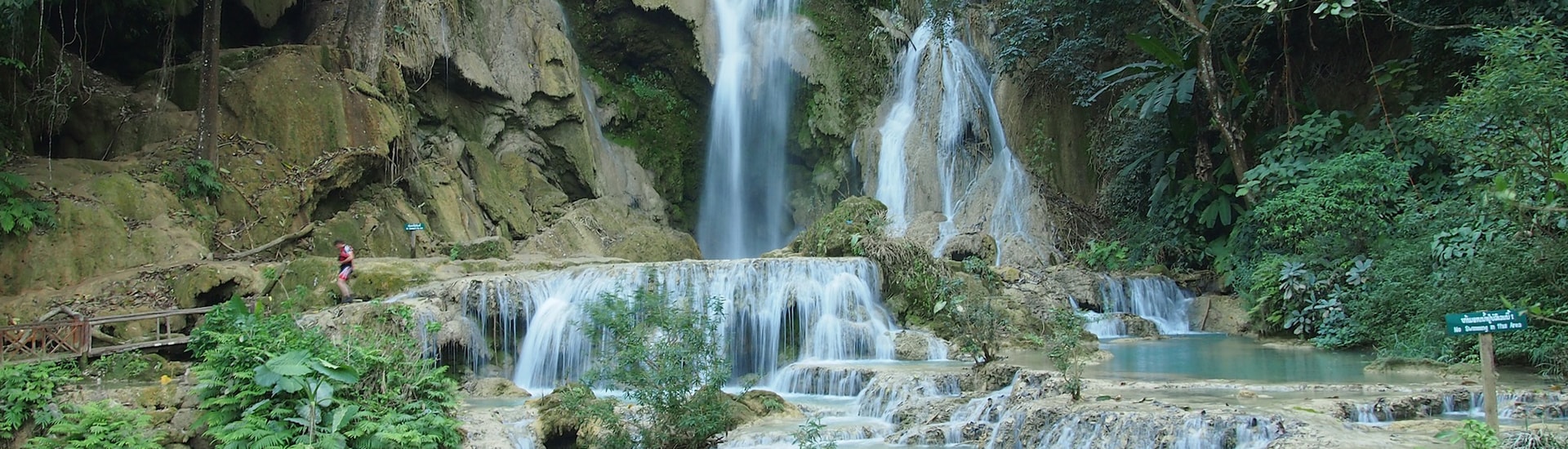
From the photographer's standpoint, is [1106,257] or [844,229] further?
[1106,257]

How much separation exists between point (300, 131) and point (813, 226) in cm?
880

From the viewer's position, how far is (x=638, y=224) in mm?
22172

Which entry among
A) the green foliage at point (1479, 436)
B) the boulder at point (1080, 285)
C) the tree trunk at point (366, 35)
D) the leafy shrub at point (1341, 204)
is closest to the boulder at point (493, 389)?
the tree trunk at point (366, 35)

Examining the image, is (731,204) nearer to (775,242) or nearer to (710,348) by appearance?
(775,242)

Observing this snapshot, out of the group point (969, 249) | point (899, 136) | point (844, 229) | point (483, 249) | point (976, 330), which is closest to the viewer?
point (976, 330)

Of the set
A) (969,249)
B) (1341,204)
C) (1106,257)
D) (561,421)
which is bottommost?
(561,421)

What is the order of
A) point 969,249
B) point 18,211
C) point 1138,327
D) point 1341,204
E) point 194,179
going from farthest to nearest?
point 969,249
point 1138,327
point 194,179
point 1341,204
point 18,211

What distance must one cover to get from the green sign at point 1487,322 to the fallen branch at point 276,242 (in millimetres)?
15065

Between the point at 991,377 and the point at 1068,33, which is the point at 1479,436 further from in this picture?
the point at 1068,33

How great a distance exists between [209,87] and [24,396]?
789 cm

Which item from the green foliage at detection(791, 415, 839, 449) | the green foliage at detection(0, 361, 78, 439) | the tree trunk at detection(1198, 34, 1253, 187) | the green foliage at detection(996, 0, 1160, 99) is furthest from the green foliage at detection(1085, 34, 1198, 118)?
the green foliage at detection(0, 361, 78, 439)

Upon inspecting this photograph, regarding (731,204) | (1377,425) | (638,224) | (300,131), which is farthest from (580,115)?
(1377,425)

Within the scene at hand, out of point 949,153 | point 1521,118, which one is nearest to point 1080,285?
point 949,153

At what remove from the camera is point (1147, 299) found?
1706cm
